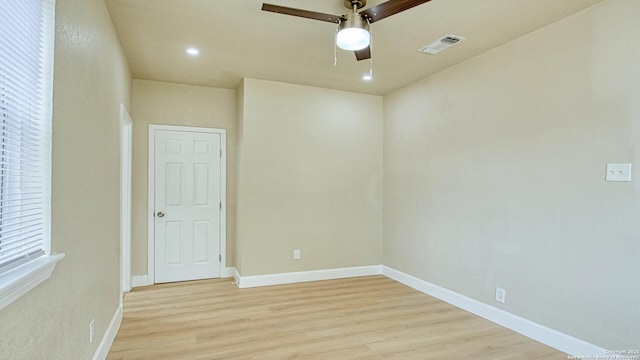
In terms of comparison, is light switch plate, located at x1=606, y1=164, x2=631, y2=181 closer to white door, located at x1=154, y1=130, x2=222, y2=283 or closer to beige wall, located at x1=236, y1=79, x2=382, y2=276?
beige wall, located at x1=236, y1=79, x2=382, y2=276

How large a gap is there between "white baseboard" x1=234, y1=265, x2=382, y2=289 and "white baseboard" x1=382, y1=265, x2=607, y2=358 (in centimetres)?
65

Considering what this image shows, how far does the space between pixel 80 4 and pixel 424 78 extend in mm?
3493

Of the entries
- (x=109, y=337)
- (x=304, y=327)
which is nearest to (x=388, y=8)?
(x=304, y=327)

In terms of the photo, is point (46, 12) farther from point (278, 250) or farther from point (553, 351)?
point (553, 351)

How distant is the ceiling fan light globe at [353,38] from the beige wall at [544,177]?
1.68 metres

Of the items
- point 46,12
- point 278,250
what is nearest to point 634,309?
point 278,250

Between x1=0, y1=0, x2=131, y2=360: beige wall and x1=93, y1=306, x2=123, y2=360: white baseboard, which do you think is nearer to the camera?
x1=0, y1=0, x2=131, y2=360: beige wall

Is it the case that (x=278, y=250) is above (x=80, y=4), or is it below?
below

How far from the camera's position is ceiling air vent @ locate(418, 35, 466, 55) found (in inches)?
121

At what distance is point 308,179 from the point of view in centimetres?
462

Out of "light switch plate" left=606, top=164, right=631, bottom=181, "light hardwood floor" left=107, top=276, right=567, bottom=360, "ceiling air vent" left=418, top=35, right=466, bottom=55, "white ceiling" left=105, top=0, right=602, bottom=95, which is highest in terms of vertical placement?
"white ceiling" left=105, top=0, right=602, bottom=95

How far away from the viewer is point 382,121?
16.6 ft

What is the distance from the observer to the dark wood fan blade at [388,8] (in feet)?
6.47

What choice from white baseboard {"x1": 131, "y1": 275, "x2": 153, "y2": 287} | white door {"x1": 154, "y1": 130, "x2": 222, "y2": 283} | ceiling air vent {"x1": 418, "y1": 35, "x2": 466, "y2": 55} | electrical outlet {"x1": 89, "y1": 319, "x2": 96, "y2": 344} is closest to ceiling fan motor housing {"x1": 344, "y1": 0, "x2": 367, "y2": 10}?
ceiling air vent {"x1": 418, "y1": 35, "x2": 466, "y2": 55}
